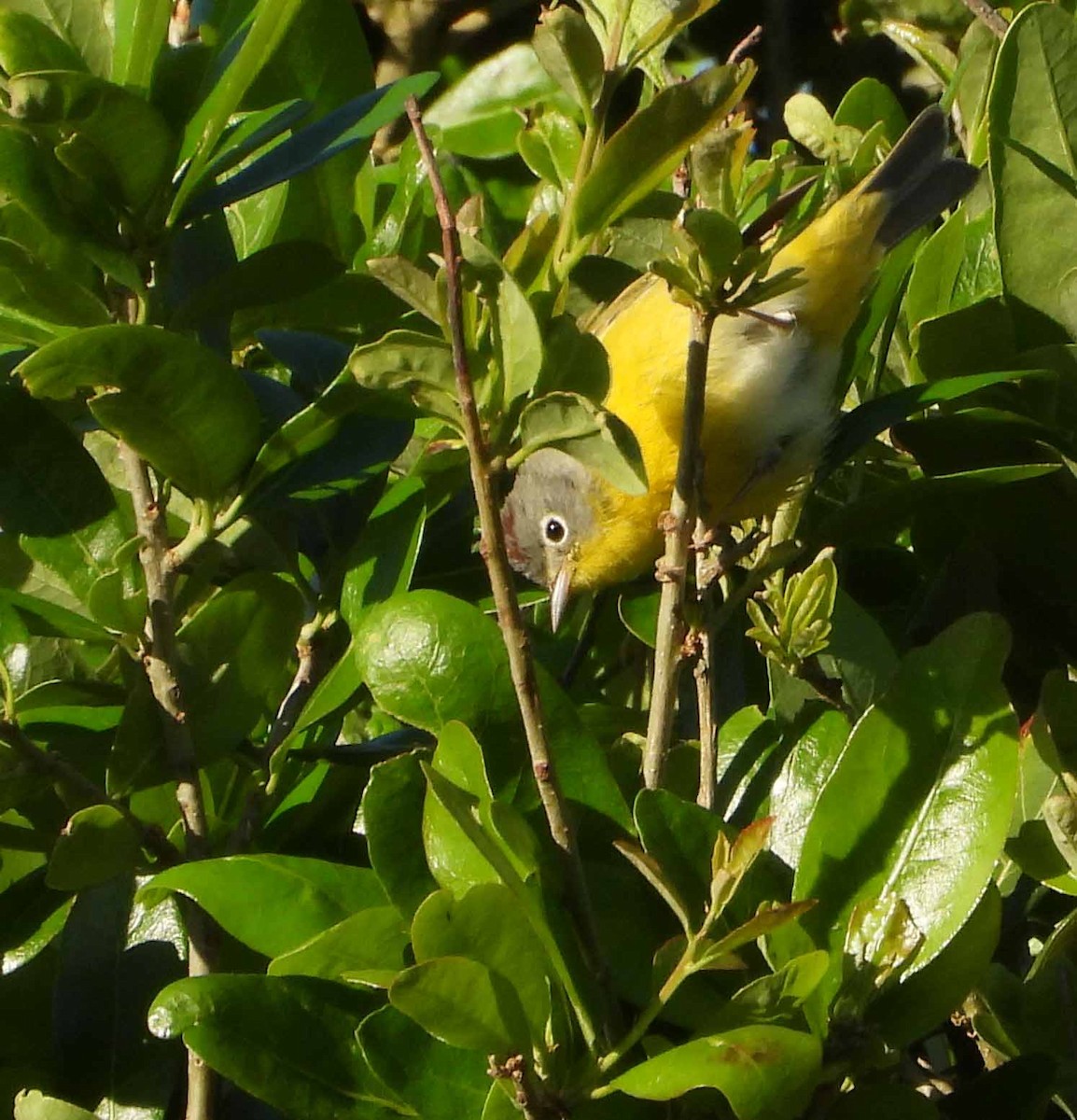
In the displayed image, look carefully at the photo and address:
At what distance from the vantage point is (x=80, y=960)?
1629 mm

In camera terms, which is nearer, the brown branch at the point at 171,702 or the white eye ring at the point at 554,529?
the brown branch at the point at 171,702

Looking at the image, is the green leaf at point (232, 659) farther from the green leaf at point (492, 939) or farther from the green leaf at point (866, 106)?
the green leaf at point (866, 106)

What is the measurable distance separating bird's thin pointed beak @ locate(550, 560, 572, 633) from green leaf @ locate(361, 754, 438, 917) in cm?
92

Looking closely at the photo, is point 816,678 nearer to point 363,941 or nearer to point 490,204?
point 363,941

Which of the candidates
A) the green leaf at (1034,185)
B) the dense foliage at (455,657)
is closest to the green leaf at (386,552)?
the dense foliage at (455,657)

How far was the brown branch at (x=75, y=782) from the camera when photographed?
1.39m

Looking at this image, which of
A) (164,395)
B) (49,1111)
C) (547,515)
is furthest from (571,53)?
(547,515)

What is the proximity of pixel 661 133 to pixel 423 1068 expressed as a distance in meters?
0.80

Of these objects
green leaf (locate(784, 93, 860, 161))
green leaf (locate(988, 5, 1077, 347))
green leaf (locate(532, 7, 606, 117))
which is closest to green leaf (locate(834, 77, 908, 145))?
green leaf (locate(784, 93, 860, 161))

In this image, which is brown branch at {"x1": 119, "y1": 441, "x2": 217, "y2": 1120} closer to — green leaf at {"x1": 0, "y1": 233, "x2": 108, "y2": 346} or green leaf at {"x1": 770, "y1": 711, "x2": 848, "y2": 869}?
green leaf at {"x1": 0, "y1": 233, "x2": 108, "y2": 346}

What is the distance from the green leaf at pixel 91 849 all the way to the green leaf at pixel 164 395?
1.12 feet

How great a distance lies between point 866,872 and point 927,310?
995mm

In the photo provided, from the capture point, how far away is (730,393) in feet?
10.6

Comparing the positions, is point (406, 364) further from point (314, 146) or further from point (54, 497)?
point (54, 497)
